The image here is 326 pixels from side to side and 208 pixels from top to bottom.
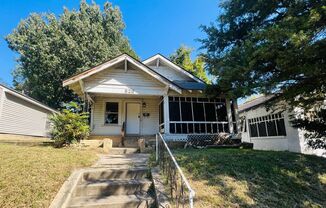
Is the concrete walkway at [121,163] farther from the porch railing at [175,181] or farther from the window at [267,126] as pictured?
the window at [267,126]

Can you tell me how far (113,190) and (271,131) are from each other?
13675mm

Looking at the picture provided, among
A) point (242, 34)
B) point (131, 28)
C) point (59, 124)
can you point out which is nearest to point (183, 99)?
point (242, 34)

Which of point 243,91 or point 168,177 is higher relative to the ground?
point 243,91

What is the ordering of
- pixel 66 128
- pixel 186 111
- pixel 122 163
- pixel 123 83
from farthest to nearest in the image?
pixel 186 111 < pixel 123 83 < pixel 66 128 < pixel 122 163

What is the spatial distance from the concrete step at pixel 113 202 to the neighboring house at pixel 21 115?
13755mm

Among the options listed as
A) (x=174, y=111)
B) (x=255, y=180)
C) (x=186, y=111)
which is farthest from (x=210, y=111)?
(x=255, y=180)

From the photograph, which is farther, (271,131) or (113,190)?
(271,131)

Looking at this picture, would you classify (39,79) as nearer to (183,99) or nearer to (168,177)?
(183,99)

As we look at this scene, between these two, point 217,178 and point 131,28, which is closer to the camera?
point 217,178

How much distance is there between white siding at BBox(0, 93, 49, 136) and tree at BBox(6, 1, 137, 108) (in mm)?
5246

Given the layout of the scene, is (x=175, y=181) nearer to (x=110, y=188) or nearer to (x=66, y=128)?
(x=110, y=188)

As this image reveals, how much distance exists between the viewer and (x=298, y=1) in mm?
8023

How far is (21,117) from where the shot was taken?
54.3ft

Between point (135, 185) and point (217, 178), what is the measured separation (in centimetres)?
207
